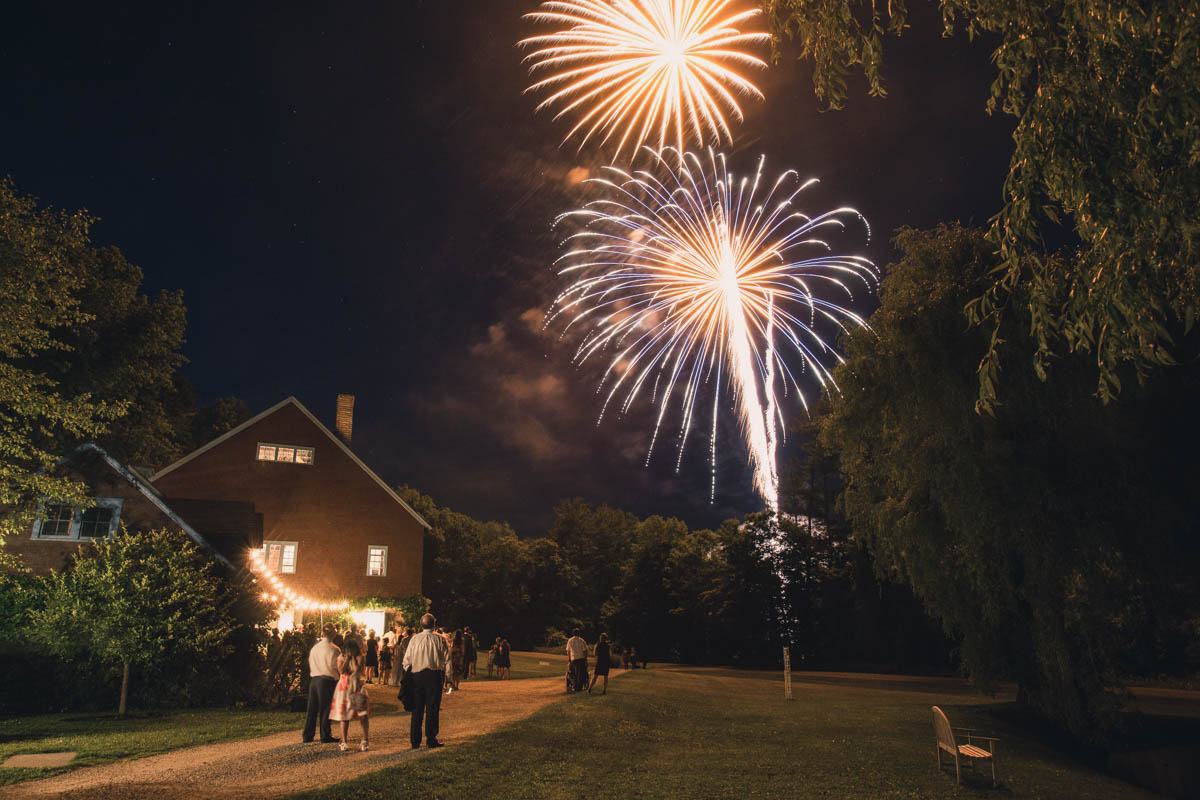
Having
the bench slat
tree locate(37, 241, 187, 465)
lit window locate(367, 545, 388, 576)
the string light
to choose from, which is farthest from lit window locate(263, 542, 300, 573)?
the bench slat

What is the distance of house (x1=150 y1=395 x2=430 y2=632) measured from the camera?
3203cm

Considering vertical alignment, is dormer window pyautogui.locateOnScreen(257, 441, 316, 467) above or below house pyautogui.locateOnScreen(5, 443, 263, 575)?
above

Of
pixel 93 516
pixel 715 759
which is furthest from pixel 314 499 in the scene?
pixel 715 759

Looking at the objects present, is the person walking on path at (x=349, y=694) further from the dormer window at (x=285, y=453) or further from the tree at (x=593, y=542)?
the tree at (x=593, y=542)

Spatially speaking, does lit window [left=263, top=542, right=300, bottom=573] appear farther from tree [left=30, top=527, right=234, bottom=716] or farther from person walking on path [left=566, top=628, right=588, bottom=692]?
person walking on path [left=566, top=628, right=588, bottom=692]

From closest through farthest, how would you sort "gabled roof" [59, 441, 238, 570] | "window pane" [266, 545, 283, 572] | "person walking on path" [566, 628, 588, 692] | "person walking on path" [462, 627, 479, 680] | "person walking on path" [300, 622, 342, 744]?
1. "person walking on path" [300, 622, 342, 744]
2. "gabled roof" [59, 441, 238, 570]
3. "person walking on path" [566, 628, 588, 692]
4. "person walking on path" [462, 627, 479, 680]
5. "window pane" [266, 545, 283, 572]

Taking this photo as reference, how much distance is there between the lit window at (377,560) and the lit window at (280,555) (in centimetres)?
324

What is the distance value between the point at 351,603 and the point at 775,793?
2662 cm

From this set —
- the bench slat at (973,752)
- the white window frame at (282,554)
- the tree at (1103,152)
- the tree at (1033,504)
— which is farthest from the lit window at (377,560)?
the tree at (1103,152)

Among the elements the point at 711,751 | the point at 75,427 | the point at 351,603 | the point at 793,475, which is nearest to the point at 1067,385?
the point at 711,751

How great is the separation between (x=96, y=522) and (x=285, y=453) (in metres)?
12.2

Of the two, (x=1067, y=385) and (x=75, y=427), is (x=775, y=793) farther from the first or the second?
(x=75, y=427)

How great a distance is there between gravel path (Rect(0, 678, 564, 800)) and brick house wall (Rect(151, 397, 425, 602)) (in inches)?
743

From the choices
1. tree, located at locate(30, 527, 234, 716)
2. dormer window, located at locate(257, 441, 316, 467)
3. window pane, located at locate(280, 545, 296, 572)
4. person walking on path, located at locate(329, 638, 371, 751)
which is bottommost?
person walking on path, located at locate(329, 638, 371, 751)
